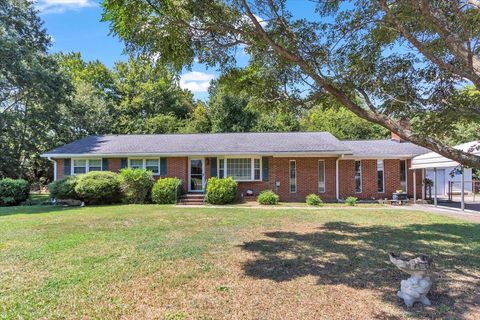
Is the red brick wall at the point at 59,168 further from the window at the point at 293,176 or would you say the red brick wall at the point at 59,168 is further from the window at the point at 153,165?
the window at the point at 293,176

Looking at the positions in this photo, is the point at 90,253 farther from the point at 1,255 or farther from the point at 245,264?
the point at 245,264

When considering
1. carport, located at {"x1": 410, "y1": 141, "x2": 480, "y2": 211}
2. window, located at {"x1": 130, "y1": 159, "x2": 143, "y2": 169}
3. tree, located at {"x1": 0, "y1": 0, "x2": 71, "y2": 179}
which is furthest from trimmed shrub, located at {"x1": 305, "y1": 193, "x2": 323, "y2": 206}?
tree, located at {"x1": 0, "y1": 0, "x2": 71, "y2": 179}

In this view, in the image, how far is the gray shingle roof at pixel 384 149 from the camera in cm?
1819

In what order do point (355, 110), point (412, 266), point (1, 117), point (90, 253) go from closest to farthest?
point (412, 266) < point (355, 110) < point (90, 253) < point (1, 117)

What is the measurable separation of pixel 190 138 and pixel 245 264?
15838 mm

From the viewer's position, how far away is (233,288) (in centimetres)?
497

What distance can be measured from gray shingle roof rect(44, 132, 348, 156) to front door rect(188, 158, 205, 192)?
0.83 metres

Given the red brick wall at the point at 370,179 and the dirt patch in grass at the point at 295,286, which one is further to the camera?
the red brick wall at the point at 370,179

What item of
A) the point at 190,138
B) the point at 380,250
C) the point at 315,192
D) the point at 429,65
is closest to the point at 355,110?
the point at 429,65

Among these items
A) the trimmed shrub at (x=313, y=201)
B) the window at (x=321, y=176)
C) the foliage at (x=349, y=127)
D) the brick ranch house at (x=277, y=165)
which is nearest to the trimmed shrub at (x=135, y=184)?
the brick ranch house at (x=277, y=165)

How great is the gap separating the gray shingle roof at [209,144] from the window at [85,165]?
58cm

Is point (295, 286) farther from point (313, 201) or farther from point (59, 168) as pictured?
point (59, 168)

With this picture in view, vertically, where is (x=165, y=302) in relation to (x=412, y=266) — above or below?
below

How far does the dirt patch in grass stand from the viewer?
4211 mm
